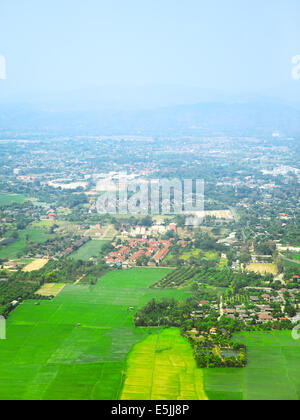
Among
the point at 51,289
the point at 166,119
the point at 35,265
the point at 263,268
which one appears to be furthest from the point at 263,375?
the point at 166,119

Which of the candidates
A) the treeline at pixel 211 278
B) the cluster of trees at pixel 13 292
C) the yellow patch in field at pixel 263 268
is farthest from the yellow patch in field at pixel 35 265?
the yellow patch in field at pixel 263 268

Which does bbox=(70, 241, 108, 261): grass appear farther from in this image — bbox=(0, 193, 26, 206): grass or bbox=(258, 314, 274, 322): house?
bbox=(0, 193, 26, 206): grass

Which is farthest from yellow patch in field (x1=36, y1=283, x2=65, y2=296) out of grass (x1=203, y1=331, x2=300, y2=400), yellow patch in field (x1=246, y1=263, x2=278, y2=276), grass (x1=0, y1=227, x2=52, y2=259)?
yellow patch in field (x1=246, y1=263, x2=278, y2=276)

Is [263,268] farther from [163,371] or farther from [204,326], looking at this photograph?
[163,371]

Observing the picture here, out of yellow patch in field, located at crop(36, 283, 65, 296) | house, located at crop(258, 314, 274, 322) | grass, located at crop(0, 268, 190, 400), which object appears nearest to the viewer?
grass, located at crop(0, 268, 190, 400)

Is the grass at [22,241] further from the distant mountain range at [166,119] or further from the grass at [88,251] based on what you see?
the distant mountain range at [166,119]
